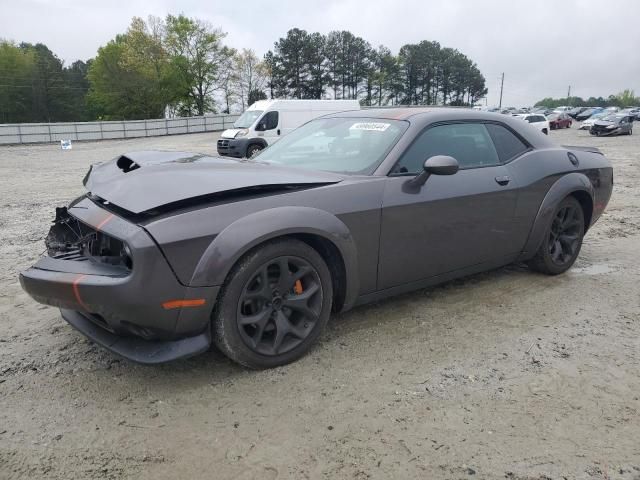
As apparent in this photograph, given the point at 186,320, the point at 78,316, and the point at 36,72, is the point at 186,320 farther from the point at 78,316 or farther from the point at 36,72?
the point at 36,72

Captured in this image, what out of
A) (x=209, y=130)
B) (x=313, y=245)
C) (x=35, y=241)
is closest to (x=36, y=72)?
(x=209, y=130)

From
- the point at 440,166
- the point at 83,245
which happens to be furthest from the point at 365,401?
the point at 83,245

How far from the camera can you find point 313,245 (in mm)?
2977

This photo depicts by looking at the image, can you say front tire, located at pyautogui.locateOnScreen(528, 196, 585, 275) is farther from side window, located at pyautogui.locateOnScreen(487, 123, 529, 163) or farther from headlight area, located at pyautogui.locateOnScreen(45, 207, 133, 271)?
headlight area, located at pyautogui.locateOnScreen(45, 207, 133, 271)

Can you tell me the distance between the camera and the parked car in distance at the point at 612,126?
3194cm

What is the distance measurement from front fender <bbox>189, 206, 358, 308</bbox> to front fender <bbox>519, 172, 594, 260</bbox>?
1883 mm

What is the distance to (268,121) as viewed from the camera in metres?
18.0

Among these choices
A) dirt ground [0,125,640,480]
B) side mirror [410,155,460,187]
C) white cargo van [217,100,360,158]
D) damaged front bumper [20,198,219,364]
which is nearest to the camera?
dirt ground [0,125,640,480]

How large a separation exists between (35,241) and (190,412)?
4.36 metres

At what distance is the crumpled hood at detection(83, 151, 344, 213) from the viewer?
259 cm

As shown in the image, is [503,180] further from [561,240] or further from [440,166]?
[561,240]

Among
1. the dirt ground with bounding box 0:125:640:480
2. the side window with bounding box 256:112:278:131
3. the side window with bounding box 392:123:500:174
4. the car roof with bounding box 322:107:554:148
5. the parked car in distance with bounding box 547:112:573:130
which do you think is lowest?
the dirt ground with bounding box 0:125:640:480

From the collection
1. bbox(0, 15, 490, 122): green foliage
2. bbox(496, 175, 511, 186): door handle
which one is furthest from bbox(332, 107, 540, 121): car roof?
bbox(0, 15, 490, 122): green foliage

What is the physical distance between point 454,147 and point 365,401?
2.03 meters
